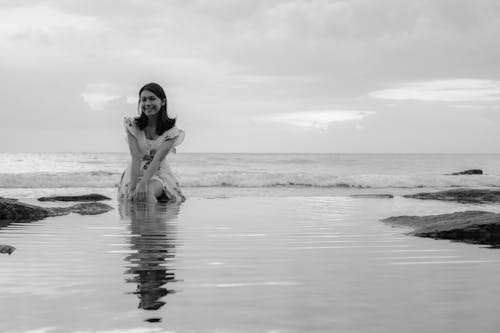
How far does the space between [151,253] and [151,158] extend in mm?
5044

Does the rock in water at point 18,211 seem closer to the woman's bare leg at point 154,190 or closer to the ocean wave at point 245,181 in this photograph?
the woman's bare leg at point 154,190

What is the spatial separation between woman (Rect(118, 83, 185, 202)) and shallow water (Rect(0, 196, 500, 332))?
2.94 meters

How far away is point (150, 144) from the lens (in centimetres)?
912

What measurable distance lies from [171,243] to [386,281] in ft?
6.67

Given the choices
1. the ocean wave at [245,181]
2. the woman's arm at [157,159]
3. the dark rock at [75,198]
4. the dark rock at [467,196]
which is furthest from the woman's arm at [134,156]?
the ocean wave at [245,181]

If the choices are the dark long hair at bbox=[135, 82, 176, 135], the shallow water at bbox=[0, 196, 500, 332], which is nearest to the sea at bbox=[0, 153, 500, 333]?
the shallow water at bbox=[0, 196, 500, 332]

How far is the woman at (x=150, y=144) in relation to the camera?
8.75 m

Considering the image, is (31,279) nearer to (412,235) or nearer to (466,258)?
(466,258)

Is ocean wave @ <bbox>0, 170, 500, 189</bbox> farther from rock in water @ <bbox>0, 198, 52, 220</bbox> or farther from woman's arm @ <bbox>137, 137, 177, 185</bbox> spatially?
rock in water @ <bbox>0, 198, 52, 220</bbox>

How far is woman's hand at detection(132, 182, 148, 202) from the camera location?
29.4ft

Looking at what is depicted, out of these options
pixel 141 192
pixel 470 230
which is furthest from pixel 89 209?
pixel 470 230

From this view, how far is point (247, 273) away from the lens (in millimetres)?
3445

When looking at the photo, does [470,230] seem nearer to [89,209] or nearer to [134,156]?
[89,209]

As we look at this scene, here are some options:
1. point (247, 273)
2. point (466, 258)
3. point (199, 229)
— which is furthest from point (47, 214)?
point (466, 258)
